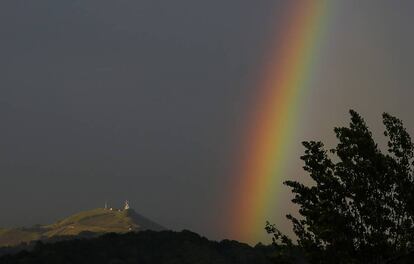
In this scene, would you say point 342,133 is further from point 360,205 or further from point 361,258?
point 361,258

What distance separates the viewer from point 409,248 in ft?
85.9

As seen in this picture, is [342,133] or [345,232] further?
[342,133]

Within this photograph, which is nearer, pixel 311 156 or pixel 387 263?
pixel 387 263

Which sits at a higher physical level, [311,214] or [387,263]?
[311,214]

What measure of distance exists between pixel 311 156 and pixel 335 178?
1744 mm

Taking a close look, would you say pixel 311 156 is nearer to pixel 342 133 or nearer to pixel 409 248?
pixel 342 133

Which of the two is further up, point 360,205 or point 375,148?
point 375,148

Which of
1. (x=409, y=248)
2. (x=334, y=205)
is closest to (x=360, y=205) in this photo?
(x=334, y=205)

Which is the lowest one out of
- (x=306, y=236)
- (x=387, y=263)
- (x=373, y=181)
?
(x=387, y=263)

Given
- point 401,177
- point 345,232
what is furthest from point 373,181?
point 345,232

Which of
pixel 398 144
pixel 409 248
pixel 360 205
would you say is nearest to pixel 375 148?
pixel 398 144

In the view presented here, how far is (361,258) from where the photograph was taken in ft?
88.0

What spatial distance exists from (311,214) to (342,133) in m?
4.69

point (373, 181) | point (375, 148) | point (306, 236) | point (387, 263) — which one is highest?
point (375, 148)
